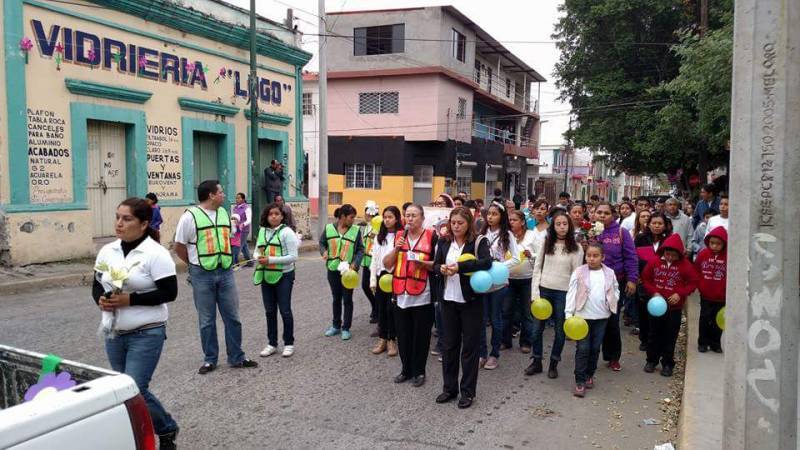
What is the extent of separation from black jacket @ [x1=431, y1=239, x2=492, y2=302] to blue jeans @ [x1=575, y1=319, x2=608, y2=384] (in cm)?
127

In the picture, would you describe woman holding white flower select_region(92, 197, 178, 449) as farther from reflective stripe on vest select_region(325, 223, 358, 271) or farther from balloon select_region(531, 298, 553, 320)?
balloon select_region(531, 298, 553, 320)

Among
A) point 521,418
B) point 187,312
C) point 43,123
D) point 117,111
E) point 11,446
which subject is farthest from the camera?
point 117,111

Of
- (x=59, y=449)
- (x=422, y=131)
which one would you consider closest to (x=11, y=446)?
(x=59, y=449)

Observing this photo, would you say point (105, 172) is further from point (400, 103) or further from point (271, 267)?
point (400, 103)

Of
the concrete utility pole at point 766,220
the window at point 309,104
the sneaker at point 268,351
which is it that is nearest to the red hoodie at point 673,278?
the concrete utility pole at point 766,220

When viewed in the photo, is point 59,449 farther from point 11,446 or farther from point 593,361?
point 593,361

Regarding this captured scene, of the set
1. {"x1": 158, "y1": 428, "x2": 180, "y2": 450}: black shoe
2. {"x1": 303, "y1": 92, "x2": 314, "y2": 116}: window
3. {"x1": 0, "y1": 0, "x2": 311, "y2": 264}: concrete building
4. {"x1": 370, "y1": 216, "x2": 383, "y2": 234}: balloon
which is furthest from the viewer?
{"x1": 303, "y1": 92, "x2": 314, "y2": 116}: window

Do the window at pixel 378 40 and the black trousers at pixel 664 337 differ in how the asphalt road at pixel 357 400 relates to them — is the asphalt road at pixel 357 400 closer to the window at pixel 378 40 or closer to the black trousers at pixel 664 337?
the black trousers at pixel 664 337

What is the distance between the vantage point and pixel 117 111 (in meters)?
12.9

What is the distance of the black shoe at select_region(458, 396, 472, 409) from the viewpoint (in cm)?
521

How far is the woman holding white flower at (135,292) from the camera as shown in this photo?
3801mm

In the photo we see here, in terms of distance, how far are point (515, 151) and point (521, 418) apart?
122ft

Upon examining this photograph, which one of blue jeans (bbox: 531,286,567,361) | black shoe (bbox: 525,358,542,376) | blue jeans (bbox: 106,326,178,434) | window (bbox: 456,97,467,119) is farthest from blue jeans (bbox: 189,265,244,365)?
window (bbox: 456,97,467,119)

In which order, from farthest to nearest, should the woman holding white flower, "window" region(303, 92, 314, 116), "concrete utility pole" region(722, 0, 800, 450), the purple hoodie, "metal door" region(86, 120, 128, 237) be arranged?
"window" region(303, 92, 314, 116) < "metal door" region(86, 120, 128, 237) < the purple hoodie < the woman holding white flower < "concrete utility pole" region(722, 0, 800, 450)
